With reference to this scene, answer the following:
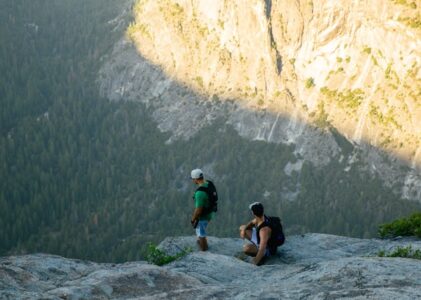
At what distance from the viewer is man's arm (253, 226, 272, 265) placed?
1850cm

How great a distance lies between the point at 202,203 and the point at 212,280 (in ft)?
19.5

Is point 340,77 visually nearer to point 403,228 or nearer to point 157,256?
point 403,228

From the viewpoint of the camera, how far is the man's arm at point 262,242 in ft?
60.7

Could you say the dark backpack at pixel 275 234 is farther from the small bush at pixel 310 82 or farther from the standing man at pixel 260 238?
the small bush at pixel 310 82

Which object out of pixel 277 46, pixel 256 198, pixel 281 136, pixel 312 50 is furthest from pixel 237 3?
pixel 256 198

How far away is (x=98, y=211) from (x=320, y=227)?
8029 cm

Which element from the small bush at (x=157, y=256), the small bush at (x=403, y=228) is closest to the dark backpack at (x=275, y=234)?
the small bush at (x=157, y=256)

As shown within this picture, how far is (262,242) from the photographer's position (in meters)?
18.8

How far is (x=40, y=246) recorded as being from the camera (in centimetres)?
16938

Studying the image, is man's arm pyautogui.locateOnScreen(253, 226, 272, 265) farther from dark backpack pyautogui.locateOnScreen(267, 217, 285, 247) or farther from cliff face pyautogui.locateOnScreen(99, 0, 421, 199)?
cliff face pyautogui.locateOnScreen(99, 0, 421, 199)

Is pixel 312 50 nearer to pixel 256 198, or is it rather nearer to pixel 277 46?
pixel 277 46

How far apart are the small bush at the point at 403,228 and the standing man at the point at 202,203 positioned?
884cm

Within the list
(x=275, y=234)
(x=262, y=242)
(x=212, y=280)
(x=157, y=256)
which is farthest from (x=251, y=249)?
(x=212, y=280)

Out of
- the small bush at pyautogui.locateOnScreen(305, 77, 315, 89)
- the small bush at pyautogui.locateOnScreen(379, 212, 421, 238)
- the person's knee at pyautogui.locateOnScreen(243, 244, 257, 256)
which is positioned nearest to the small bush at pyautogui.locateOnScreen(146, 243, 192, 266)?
the person's knee at pyautogui.locateOnScreen(243, 244, 257, 256)
